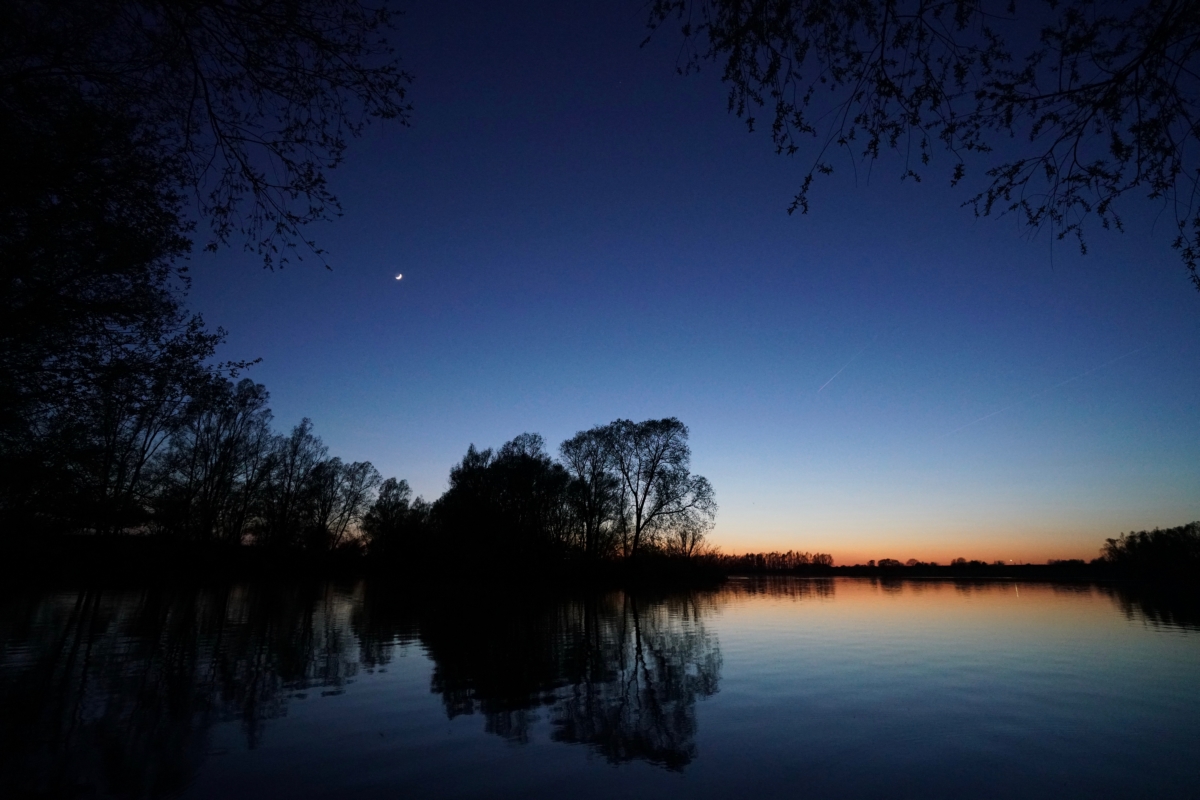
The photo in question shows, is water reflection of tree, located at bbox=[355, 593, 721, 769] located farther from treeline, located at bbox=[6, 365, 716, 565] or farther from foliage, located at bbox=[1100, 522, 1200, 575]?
foliage, located at bbox=[1100, 522, 1200, 575]

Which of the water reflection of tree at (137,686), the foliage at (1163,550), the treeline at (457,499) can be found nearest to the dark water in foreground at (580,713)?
the water reflection of tree at (137,686)

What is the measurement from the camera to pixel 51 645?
38.4 feet

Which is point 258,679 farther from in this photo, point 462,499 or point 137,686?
point 462,499

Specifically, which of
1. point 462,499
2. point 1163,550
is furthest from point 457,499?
point 1163,550

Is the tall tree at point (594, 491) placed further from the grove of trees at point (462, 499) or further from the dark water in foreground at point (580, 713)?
the dark water in foreground at point (580, 713)

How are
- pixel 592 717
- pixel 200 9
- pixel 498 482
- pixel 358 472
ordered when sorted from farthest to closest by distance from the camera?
pixel 358 472, pixel 498 482, pixel 592 717, pixel 200 9

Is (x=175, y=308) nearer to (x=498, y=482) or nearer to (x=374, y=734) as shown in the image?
(x=374, y=734)

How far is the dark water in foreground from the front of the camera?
526 cm

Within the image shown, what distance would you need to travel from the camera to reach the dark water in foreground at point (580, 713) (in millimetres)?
5258

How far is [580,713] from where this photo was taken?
749 cm

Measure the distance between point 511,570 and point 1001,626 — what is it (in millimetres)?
37891

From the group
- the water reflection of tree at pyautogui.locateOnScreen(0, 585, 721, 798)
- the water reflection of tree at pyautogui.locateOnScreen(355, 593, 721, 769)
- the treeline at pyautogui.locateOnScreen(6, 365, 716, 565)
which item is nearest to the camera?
the water reflection of tree at pyautogui.locateOnScreen(0, 585, 721, 798)

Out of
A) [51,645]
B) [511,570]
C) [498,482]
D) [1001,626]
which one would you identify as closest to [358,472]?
[498,482]

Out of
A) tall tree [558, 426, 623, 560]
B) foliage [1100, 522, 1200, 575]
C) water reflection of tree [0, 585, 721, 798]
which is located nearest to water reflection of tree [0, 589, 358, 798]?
water reflection of tree [0, 585, 721, 798]
